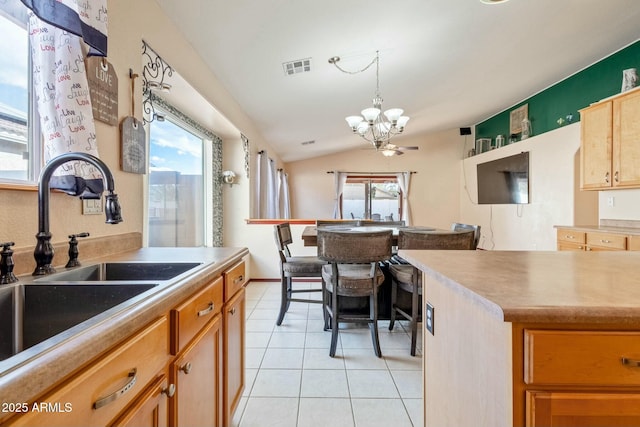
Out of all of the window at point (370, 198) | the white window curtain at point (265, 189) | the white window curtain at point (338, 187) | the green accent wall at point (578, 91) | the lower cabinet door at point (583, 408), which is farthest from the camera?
the window at point (370, 198)

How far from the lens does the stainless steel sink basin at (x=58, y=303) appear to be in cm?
86

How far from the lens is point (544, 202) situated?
187 inches

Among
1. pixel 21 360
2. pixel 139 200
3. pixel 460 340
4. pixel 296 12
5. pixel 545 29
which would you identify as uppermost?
pixel 545 29

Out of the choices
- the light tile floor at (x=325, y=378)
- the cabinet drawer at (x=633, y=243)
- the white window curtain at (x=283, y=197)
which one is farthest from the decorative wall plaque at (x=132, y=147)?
the white window curtain at (x=283, y=197)

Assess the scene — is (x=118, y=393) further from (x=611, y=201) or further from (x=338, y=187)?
(x=338, y=187)

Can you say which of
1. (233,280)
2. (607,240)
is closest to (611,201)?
(607,240)

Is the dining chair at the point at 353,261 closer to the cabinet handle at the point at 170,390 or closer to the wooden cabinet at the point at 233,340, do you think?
the wooden cabinet at the point at 233,340

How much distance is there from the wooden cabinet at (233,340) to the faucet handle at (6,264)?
→ 0.66m

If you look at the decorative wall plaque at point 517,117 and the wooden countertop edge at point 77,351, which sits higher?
the decorative wall plaque at point 517,117

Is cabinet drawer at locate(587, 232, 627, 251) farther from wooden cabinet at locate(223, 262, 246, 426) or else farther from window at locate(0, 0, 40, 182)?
window at locate(0, 0, 40, 182)

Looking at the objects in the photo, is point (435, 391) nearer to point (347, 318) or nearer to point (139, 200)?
point (347, 318)

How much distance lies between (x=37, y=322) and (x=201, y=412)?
1.94ft

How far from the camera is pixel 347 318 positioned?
7.58 feet

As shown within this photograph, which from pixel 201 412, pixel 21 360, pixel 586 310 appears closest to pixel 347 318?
pixel 201 412
